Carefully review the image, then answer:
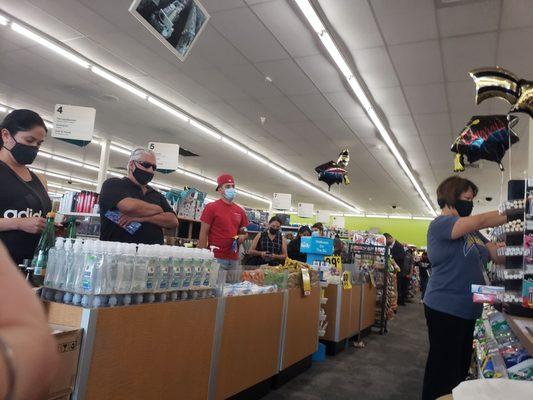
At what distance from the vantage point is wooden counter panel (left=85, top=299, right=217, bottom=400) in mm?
1847

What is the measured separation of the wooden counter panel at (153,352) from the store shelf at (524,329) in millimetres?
1568

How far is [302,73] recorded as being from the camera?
6.33 m

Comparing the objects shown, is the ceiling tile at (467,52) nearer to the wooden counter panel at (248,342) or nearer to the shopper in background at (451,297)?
the shopper in background at (451,297)

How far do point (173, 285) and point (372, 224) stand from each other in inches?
960

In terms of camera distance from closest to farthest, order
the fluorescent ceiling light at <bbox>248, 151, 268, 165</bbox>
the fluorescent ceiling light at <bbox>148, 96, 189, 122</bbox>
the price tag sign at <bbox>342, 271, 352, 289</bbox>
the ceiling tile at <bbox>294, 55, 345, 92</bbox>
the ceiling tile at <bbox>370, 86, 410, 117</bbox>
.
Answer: the price tag sign at <bbox>342, 271, 352, 289</bbox>, the ceiling tile at <bbox>294, 55, 345, 92</bbox>, the ceiling tile at <bbox>370, 86, 410, 117</bbox>, the fluorescent ceiling light at <bbox>148, 96, 189, 122</bbox>, the fluorescent ceiling light at <bbox>248, 151, 268, 165</bbox>

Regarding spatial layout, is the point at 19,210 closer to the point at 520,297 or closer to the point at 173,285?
the point at 173,285

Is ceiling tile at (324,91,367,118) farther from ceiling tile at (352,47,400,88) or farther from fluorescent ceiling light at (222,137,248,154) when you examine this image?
fluorescent ceiling light at (222,137,248,154)

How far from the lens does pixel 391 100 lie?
715 cm

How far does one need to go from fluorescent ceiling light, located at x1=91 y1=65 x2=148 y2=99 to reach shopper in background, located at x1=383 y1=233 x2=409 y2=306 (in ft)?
22.0

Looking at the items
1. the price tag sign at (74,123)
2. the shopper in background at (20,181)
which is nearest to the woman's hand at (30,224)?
the shopper in background at (20,181)

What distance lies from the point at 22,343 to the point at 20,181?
207cm

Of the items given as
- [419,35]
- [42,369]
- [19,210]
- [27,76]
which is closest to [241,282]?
[19,210]

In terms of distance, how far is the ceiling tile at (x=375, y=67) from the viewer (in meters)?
5.55

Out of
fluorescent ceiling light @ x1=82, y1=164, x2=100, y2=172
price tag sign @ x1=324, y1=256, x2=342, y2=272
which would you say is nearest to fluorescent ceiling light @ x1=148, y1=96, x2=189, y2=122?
price tag sign @ x1=324, y1=256, x2=342, y2=272
